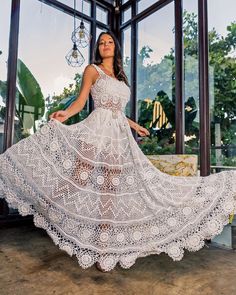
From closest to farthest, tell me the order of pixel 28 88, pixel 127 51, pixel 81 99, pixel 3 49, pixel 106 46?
pixel 81 99 → pixel 106 46 → pixel 3 49 → pixel 28 88 → pixel 127 51

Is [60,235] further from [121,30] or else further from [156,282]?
[121,30]

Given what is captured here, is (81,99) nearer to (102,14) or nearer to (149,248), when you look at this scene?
(149,248)

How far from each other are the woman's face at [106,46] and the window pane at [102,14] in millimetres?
1584

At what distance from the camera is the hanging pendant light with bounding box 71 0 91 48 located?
2.76m

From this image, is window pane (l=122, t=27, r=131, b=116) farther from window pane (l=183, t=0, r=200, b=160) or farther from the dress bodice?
the dress bodice

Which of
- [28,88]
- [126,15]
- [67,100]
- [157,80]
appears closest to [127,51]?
[126,15]

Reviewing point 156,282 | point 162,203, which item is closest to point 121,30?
point 162,203

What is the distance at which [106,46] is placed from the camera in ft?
5.35

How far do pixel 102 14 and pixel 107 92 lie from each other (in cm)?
202

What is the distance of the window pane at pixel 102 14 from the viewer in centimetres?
302

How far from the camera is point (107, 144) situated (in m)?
1.44

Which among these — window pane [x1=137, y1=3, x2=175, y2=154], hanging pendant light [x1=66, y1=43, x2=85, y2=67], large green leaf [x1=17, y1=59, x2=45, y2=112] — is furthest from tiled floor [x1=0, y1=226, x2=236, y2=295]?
hanging pendant light [x1=66, y1=43, x2=85, y2=67]

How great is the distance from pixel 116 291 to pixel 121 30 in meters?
2.83

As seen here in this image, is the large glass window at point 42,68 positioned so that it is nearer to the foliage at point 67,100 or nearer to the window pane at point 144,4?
the foliage at point 67,100
